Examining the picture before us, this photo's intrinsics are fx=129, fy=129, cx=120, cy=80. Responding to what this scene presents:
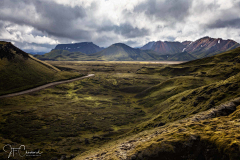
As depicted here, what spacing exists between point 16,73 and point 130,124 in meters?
Answer: 103

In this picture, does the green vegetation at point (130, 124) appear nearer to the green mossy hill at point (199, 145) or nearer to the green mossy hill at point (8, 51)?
the green mossy hill at point (199, 145)

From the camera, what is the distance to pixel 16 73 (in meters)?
105

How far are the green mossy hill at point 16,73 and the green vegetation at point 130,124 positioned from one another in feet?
62.6

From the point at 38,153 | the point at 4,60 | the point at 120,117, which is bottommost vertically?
the point at 120,117

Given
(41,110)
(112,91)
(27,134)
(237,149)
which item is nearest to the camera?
(237,149)

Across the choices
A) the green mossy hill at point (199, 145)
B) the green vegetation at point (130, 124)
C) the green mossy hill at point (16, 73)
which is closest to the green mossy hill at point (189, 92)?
the green vegetation at point (130, 124)

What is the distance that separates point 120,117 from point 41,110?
3944cm

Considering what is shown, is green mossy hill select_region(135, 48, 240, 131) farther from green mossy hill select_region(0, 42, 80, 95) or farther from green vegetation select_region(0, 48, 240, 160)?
green mossy hill select_region(0, 42, 80, 95)

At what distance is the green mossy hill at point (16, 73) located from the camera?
89981mm

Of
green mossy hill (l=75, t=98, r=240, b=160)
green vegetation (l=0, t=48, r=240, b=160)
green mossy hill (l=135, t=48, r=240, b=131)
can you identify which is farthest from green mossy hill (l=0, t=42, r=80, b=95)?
green mossy hill (l=75, t=98, r=240, b=160)

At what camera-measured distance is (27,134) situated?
143 feet

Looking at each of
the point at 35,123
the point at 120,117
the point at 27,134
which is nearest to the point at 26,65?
the point at 35,123

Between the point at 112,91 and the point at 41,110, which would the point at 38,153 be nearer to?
the point at 41,110

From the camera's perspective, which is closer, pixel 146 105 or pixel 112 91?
pixel 146 105
